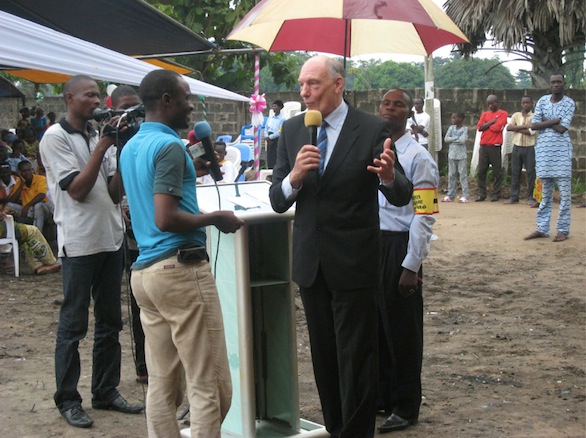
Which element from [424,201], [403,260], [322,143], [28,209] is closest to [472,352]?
[403,260]

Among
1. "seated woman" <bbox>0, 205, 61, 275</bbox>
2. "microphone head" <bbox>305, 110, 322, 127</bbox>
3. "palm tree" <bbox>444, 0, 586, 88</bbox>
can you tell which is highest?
"palm tree" <bbox>444, 0, 586, 88</bbox>

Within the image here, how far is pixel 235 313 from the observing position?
4547mm

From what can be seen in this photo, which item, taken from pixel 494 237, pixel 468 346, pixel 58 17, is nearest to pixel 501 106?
pixel 494 237

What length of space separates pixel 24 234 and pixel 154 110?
678 cm

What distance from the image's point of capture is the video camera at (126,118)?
175 inches

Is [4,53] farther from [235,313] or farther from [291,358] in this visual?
[291,358]

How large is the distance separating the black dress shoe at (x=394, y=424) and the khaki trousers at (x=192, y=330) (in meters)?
1.33

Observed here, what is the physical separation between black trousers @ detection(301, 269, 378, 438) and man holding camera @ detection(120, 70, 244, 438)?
63 centimetres

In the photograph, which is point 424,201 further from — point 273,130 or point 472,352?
point 273,130

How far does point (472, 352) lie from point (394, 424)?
6.16 feet

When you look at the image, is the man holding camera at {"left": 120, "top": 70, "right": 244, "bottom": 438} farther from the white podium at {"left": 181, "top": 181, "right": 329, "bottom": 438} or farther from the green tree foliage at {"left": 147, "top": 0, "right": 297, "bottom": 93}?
the green tree foliage at {"left": 147, "top": 0, "right": 297, "bottom": 93}

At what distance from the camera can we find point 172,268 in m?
3.78

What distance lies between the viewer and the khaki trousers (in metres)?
3.77

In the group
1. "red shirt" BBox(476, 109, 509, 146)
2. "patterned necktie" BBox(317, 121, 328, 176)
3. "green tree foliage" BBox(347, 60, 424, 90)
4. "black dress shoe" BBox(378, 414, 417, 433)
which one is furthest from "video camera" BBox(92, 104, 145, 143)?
"green tree foliage" BBox(347, 60, 424, 90)
